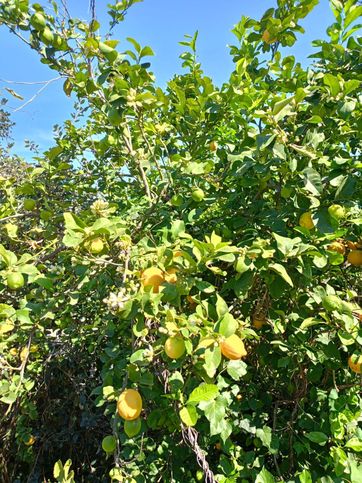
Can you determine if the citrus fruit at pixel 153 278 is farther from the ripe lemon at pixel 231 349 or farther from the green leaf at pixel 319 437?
the green leaf at pixel 319 437

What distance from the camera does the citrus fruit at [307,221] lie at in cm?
126

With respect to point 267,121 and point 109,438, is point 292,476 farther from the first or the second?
point 267,121

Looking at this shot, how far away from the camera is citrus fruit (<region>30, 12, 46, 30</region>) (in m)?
1.37

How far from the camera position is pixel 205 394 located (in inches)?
38.0

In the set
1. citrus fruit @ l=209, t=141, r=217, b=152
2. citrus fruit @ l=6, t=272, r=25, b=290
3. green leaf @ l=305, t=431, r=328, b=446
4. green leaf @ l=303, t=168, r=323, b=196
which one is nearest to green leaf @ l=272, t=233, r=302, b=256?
green leaf @ l=303, t=168, r=323, b=196

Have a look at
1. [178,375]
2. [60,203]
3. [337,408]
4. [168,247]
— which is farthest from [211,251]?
[60,203]

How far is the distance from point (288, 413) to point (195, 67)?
1.64 metres

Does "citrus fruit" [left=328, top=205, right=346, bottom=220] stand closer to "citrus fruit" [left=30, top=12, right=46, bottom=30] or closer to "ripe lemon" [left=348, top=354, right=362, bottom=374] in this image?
"ripe lemon" [left=348, top=354, right=362, bottom=374]

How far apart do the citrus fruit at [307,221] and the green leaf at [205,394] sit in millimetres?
609

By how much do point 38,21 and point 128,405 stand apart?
4.32 feet

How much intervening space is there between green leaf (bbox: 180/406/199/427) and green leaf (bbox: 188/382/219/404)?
2 centimetres

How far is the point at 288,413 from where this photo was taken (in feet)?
5.16

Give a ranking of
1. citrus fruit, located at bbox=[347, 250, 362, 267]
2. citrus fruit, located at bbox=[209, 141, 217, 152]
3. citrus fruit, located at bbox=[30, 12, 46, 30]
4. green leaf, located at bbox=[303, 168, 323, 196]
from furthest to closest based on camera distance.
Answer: citrus fruit, located at bbox=[209, 141, 217, 152], citrus fruit, located at bbox=[347, 250, 362, 267], citrus fruit, located at bbox=[30, 12, 46, 30], green leaf, located at bbox=[303, 168, 323, 196]

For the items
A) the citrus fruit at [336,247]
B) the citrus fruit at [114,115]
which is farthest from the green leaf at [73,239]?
the citrus fruit at [336,247]
